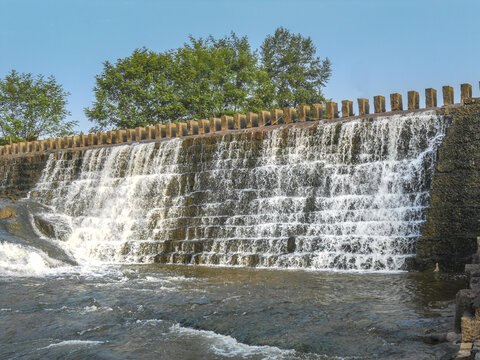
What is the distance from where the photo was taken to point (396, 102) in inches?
605

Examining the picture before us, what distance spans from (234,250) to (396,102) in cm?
596

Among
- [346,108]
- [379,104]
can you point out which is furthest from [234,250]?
[379,104]

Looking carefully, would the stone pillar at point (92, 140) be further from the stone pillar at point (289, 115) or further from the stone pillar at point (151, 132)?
the stone pillar at point (289, 115)

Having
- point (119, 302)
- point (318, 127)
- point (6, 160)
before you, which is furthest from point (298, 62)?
point (119, 302)

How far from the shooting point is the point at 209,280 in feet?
37.7

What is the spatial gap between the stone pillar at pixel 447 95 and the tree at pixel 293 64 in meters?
37.9

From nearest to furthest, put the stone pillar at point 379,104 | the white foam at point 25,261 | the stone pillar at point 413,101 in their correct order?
the white foam at point 25,261 < the stone pillar at point 413,101 < the stone pillar at point 379,104

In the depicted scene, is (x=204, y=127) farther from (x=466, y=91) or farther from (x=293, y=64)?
(x=293, y=64)

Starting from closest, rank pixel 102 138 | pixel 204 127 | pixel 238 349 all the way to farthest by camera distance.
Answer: pixel 238 349 < pixel 204 127 < pixel 102 138

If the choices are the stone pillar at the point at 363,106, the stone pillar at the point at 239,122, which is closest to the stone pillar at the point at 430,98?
the stone pillar at the point at 363,106

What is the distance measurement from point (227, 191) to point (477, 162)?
22.8 ft

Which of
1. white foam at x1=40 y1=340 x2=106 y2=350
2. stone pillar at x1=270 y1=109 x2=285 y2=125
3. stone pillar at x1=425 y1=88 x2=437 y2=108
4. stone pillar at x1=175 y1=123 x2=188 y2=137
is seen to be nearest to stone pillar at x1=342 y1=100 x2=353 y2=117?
stone pillar at x1=270 y1=109 x2=285 y2=125

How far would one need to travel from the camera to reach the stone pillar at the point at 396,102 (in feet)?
50.3

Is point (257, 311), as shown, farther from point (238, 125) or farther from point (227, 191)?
point (238, 125)
